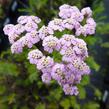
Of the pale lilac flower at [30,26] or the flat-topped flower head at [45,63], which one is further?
the pale lilac flower at [30,26]

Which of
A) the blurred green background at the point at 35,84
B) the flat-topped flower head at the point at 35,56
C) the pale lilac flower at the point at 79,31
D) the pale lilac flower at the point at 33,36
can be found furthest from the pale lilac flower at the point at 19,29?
the blurred green background at the point at 35,84

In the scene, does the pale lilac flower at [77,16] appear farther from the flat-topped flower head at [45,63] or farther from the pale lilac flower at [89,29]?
the flat-topped flower head at [45,63]

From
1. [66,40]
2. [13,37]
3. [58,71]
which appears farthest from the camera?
[13,37]

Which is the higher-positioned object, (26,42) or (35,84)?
(26,42)

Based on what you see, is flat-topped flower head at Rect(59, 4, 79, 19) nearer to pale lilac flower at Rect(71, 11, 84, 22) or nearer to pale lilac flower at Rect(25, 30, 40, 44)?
pale lilac flower at Rect(71, 11, 84, 22)

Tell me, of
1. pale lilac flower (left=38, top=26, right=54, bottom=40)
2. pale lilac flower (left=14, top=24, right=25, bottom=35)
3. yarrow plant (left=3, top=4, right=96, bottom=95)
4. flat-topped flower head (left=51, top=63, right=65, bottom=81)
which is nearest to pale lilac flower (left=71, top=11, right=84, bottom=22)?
yarrow plant (left=3, top=4, right=96, bottom=95)

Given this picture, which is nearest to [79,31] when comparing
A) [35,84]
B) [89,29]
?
[89,29]

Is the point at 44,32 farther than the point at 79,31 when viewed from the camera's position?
No

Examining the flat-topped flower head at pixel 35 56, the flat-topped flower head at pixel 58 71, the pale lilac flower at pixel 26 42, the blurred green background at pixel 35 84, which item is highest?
the pale lilac flower at pixel 26 42

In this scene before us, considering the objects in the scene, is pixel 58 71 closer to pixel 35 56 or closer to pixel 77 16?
pixel 35 56
